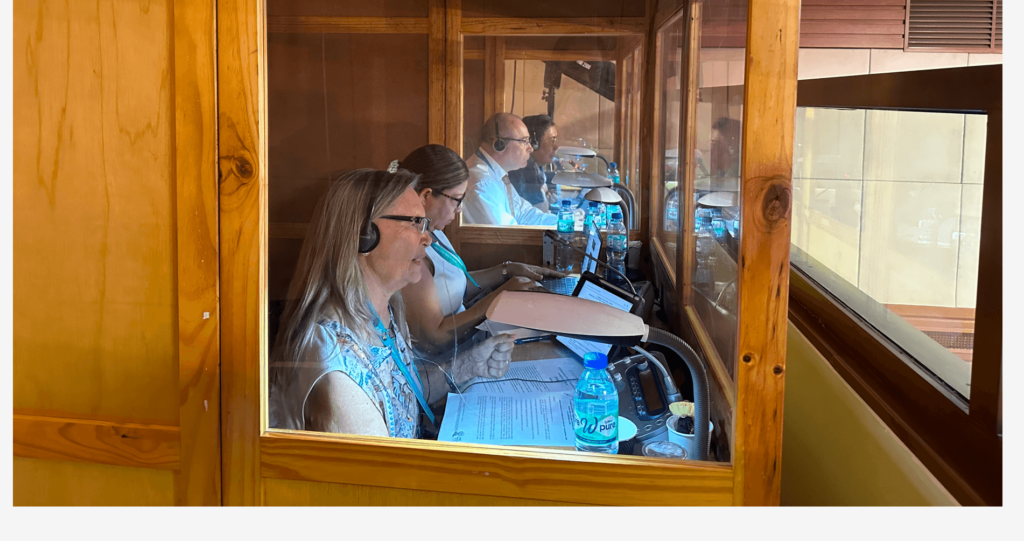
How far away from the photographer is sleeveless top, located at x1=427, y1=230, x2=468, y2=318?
114 centimetres

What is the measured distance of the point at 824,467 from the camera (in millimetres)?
1301

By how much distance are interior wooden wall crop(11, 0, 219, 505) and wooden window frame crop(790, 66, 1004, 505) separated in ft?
3.30

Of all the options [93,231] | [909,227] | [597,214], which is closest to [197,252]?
[93,231]

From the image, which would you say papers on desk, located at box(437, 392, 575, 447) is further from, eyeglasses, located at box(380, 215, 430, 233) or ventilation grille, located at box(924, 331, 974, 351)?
ventilation grille, located at box(924, 331, 974, 351)

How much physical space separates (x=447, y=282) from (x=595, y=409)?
0.31m

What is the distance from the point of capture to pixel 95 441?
A: 1139 mm

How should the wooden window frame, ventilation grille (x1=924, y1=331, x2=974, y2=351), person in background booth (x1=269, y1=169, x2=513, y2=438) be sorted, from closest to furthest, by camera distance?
the wooden window frame → ventilation grille (x1=924, y1=331, x2=974, y2=351) → person in background booth (x1=269, y1=169, x2=513, y2=438)

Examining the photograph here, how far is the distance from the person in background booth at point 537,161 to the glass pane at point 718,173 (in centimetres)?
29

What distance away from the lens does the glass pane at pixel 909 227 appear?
1.00 meters

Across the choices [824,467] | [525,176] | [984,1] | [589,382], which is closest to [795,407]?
[824,467]

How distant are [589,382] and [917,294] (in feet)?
2.16

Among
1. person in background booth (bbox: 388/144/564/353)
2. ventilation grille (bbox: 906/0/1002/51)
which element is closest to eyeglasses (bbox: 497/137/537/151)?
person in background booth (bbox: 388/144/564/353)

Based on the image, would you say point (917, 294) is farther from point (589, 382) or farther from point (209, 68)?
point (209, 68)

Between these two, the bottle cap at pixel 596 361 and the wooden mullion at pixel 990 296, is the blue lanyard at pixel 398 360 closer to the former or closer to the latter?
the bottle cap at pixel 596 361
